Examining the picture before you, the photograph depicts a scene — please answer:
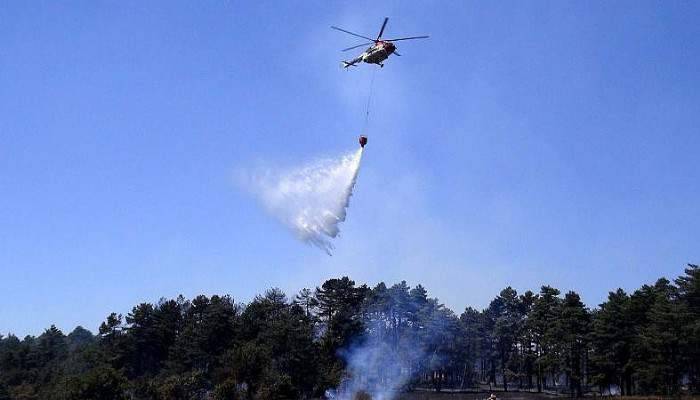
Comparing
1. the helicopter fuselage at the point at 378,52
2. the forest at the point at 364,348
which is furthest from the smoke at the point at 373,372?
the helicopter fuselage at the point at 378,52

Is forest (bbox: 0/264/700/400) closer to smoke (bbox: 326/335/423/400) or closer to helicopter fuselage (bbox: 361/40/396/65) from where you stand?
smoke (bbox: 326/335/423/400)

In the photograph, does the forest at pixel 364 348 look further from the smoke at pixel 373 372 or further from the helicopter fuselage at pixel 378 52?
the helicopter fuselage at pixel 378 52

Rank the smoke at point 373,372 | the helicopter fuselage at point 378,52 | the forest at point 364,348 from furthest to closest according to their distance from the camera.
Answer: the smoke at point 373,372
the forest at point 364,348
the helicopter fuselage at point 378,52

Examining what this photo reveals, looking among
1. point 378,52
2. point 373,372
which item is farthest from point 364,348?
point 378,52

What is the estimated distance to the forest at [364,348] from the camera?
72.3 metres

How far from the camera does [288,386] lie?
69.7 m

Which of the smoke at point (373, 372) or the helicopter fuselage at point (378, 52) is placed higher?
the helicopter fuselage at point (378, 52)

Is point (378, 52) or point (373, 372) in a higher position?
point (378, 52)

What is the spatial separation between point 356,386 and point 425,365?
34.2 metres

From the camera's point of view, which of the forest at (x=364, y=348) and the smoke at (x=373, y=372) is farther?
the smoke at (x=373, y=372)

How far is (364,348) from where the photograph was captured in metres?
92.1

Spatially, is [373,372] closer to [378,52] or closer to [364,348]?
[364,348]

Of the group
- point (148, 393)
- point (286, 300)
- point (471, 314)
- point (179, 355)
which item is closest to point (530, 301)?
point (471, 314)

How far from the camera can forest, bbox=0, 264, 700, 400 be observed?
7231 cm
